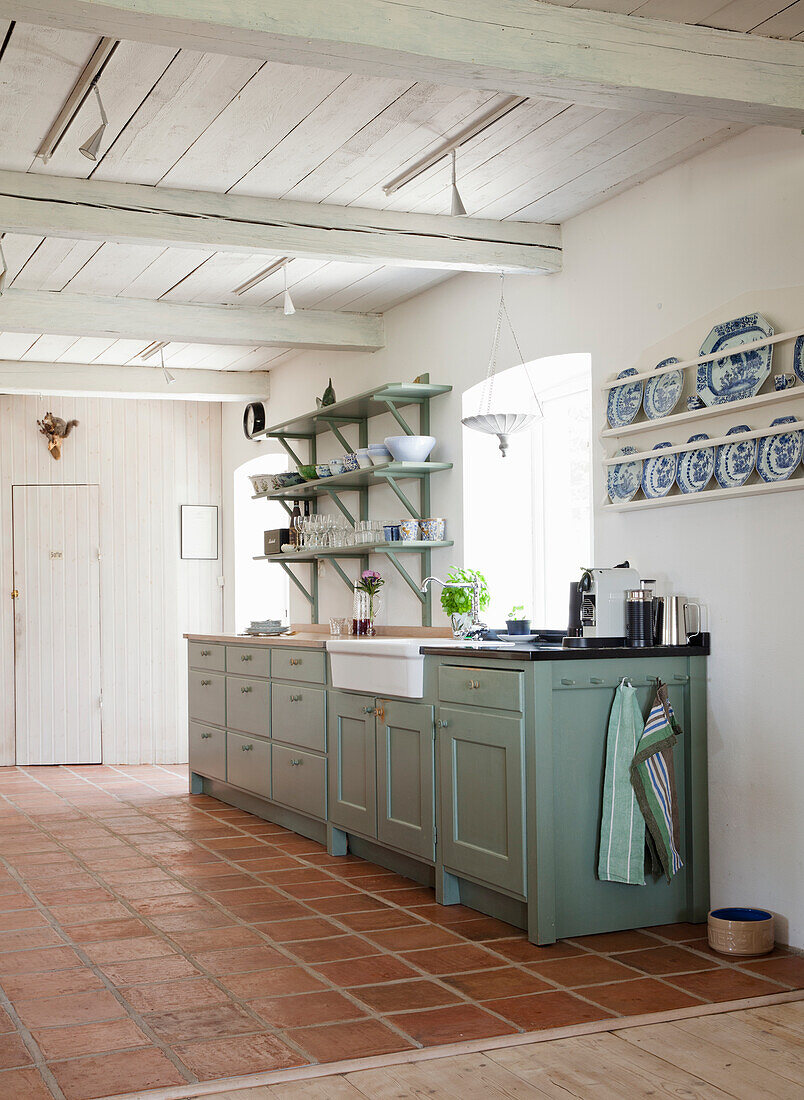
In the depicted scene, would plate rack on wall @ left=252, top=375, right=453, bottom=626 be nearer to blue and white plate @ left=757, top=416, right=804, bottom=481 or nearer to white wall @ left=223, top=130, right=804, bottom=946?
white wall @ left=223, top=130, right=804, bottom=946

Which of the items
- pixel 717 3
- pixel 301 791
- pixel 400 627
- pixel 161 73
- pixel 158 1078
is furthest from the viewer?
pixel 400 627

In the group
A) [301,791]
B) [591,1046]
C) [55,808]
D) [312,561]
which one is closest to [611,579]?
[591,1046]

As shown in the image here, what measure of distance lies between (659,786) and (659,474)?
40.9 inches

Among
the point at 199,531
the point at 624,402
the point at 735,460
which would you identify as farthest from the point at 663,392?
the point at 199,531

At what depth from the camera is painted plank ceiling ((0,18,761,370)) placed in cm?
319

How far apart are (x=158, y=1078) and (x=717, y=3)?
2841 mm

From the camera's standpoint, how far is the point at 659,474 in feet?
12.7

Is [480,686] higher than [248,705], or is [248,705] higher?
[480,686]

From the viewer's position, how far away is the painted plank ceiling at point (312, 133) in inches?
125

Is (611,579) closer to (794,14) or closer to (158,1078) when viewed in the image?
(794,14)

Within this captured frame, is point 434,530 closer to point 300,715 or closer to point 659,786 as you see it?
point 300,715

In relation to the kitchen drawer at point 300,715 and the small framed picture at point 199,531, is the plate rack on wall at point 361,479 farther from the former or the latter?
the small framed picture at point 199,531

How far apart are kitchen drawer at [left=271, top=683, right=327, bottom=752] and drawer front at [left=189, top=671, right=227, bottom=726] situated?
29.1 inches

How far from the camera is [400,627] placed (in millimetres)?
5785
